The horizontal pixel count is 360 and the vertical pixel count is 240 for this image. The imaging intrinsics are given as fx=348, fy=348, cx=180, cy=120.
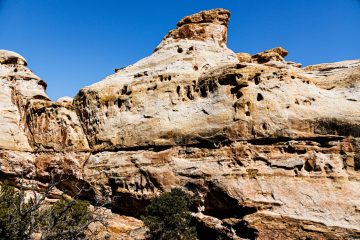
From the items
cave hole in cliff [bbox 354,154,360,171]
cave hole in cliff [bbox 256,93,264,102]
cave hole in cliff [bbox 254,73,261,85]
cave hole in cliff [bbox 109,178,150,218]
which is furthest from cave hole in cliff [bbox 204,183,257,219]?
cave hole in cliff [bbox 254,73,261,85]

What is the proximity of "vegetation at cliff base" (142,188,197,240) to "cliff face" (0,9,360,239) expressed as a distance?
192 cm

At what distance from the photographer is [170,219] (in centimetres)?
2448

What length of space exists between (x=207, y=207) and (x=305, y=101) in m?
11.4

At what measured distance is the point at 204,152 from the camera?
28156 millimetres

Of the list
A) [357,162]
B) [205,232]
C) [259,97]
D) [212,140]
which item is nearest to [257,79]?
[259,97]

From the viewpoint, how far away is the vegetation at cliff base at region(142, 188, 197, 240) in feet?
78.6

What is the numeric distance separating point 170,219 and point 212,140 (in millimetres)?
7271

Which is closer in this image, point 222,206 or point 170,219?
point 170,219

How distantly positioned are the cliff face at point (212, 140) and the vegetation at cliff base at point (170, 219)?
1921 millimetres

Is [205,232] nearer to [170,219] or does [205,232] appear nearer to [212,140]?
[170,219]

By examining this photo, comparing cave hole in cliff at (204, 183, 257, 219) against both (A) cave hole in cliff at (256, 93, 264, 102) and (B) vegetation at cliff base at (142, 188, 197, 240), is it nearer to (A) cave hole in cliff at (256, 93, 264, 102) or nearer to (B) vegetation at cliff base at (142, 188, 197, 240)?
(B) vegetation at cliff base at (142, 188, 197, 240)

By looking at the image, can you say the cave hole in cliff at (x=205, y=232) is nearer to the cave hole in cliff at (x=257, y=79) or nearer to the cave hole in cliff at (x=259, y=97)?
the cave hole in cliff at (x=259, y=97)

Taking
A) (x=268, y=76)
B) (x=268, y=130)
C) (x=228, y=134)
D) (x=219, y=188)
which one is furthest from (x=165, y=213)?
(x=268, y=76)

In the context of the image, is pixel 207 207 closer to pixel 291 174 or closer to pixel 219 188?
pixel 219 188
